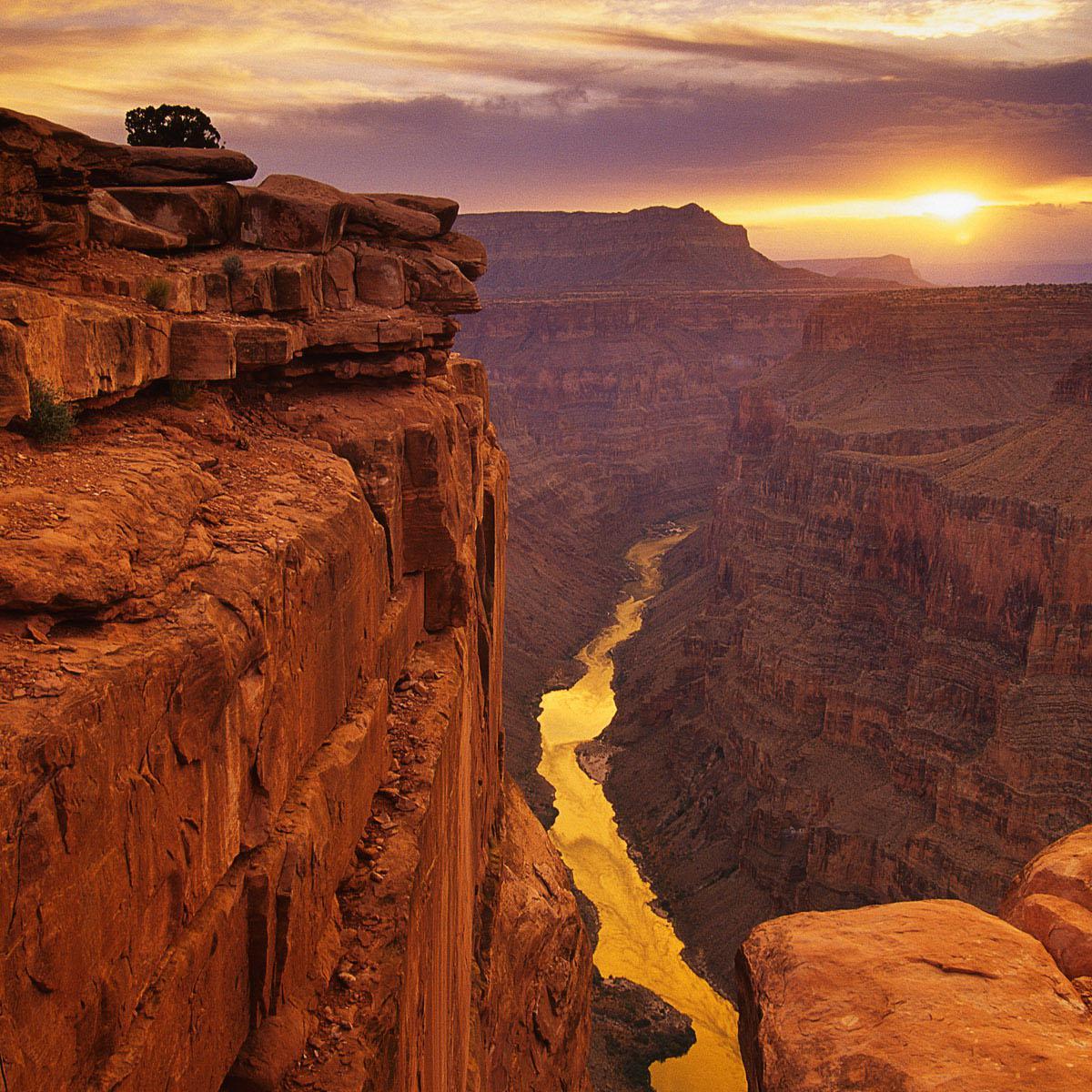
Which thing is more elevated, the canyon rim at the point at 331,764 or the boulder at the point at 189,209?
the boulder at the point at 189,209

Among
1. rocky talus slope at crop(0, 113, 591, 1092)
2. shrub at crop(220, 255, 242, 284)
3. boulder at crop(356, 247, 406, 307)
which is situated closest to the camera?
rocky talus slope at crop(0, 113, 591, 1092)

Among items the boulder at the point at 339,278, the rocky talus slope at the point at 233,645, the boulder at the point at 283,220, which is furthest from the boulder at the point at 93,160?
the boulder at the point at 339,278

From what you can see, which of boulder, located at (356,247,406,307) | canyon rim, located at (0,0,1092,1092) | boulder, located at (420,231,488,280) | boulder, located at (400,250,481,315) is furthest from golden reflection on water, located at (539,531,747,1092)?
boulder, located at (356,247,406,307)

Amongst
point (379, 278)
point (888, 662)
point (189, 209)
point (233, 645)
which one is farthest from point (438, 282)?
point (888, 662)

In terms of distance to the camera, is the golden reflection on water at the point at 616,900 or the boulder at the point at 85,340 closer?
the boulder at the point at 85,340

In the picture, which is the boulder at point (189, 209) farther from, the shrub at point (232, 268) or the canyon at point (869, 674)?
the canyon at point (869, 674)

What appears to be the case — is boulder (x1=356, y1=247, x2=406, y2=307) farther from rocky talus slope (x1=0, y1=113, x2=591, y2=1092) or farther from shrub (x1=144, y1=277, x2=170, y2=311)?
shrub (x1=144, y1=277, x2=170, y2=311)
